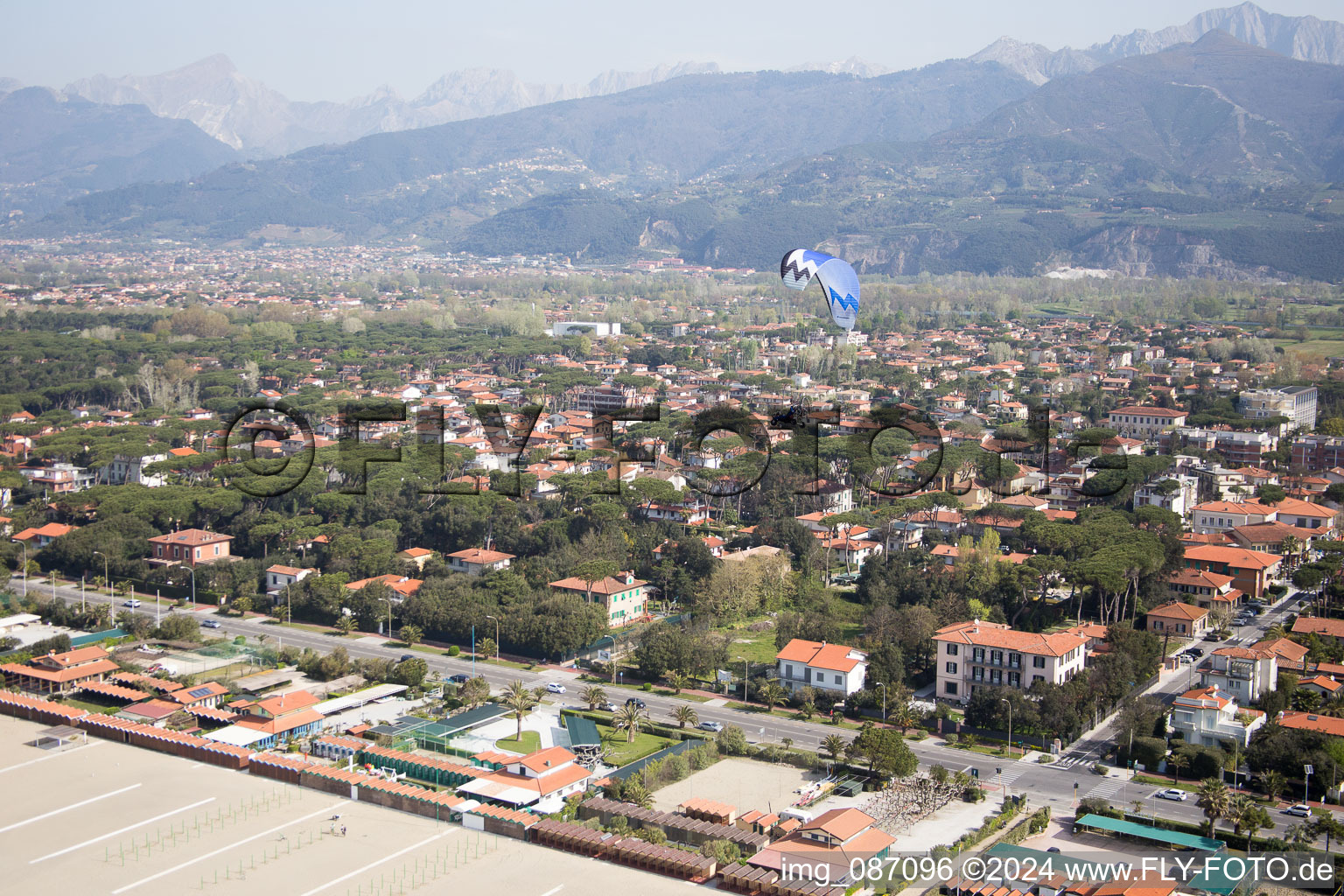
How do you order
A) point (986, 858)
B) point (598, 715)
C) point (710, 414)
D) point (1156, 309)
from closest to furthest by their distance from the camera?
1. point (986, 858)
2. point (598, 715)
3. point (710, 414)
4. point (1156, 309)

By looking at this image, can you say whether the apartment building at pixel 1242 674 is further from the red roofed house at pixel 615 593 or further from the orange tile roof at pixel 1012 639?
the red roofed house at pixel 615 593

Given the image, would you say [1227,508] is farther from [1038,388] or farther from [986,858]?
[1038,388]

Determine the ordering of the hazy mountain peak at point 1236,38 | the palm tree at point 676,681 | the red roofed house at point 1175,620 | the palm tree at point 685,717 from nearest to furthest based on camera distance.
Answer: the palm tree at point 685,717, the palm tree at point 676,681, the red roofed house at point 1175,620, the hazy mountain peak at point 1236,38

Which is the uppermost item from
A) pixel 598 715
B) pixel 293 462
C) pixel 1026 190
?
pixel 1026 190

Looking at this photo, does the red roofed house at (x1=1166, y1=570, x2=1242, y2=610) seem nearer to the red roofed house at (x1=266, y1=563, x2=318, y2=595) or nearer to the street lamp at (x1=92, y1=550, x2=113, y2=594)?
the red roofed house at (x1=266, y1=563, x2=318, y2=595)

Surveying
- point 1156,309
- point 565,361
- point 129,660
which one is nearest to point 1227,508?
point 129,660

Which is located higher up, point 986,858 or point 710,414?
point 710,414

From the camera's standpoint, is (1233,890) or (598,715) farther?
(598,715)

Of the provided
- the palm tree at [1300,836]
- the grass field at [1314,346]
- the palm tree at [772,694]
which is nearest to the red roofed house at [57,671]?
the palm tree at [772,694]
